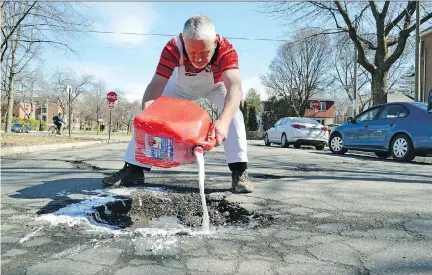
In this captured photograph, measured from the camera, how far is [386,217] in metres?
2.89

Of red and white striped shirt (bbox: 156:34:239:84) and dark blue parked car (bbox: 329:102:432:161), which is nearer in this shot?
red and white striped shirt (bbox: 156:34:239:84)

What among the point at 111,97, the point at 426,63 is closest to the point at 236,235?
the point at 111,97

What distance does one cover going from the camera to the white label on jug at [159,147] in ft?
8.12

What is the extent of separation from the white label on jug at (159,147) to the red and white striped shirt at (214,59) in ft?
2.98

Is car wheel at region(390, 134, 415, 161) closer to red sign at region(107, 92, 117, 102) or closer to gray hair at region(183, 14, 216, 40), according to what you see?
gray hair at region(183, 14, 216, 40)

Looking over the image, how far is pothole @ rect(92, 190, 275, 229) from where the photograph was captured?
8.97ft

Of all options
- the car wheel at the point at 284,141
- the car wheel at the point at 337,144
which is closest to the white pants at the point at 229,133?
the car wheel at the point at 337,144

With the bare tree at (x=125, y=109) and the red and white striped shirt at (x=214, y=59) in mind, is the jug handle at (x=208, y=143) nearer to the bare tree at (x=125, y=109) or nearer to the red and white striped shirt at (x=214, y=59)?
the red and white striped shirt at (x=214, y=59)

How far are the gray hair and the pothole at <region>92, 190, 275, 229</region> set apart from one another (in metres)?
1.37

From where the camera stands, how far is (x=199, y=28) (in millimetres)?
2689

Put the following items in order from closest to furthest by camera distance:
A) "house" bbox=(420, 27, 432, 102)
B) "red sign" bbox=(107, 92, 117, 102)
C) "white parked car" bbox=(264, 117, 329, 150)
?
"white parked car" bbox=(264, 117, 329, 150)
"red sign" bbox=(107, 92, 117, 102)
"house" bbox=(420, 27, 432, 102)

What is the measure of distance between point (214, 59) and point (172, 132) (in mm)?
993

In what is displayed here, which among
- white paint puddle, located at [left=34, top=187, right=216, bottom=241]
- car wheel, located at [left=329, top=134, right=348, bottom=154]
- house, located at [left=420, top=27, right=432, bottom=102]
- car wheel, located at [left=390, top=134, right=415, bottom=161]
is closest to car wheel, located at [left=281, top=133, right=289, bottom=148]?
car wheel, located at [left=329, top=134, right=348, bottom=154]

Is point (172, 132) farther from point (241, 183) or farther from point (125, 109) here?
point (125, 109)
